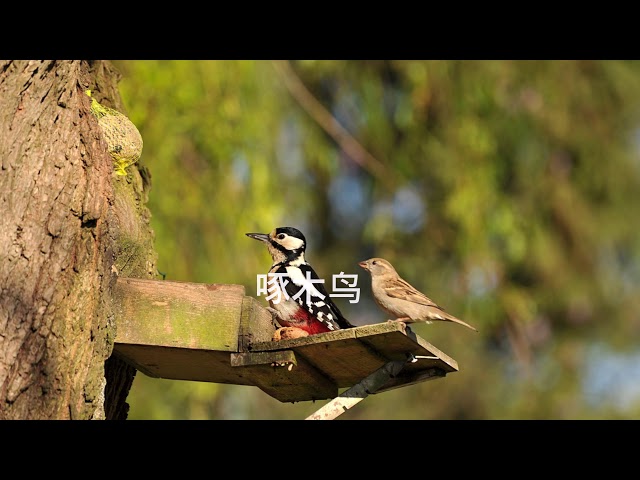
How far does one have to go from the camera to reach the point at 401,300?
585cm

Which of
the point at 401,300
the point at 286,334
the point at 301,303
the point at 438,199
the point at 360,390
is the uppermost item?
the point at 438,199

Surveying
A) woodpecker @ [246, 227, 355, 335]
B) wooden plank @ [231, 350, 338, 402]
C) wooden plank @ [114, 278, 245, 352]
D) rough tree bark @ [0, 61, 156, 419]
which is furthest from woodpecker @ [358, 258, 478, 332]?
rough tree bark @ [0, 61, 156, 419]

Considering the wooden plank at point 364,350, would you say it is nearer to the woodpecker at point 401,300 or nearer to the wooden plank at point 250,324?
the wooden plank at point 250,324

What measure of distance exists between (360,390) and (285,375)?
30cm

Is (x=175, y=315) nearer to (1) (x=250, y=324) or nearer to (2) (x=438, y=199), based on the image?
(1) (x=250, y=324)

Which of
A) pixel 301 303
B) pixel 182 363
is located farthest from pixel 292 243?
pixel 182 363

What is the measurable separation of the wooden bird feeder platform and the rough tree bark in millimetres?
133

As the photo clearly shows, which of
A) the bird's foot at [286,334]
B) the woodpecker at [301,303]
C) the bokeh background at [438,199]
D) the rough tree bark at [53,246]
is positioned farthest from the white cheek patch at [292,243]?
the bokeh background at [438,199]

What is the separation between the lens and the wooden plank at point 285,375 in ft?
14.6

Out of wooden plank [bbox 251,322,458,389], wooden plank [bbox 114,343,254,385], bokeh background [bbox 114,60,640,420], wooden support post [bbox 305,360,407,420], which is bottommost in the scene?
wooden support post [bbox 305,360,407,420]

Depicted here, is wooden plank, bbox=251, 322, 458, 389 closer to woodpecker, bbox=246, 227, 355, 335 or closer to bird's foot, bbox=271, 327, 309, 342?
bird's foot, bbox=271, 327, 309, 342

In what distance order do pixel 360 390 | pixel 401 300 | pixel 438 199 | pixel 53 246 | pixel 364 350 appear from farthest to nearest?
pixel 438 199, pixel 401 300, pixel 360 390, pixel 364 350, pixel 53 246

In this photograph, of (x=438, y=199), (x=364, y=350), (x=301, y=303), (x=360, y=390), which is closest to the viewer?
(x=364, y=350)

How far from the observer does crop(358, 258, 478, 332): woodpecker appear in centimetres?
573
